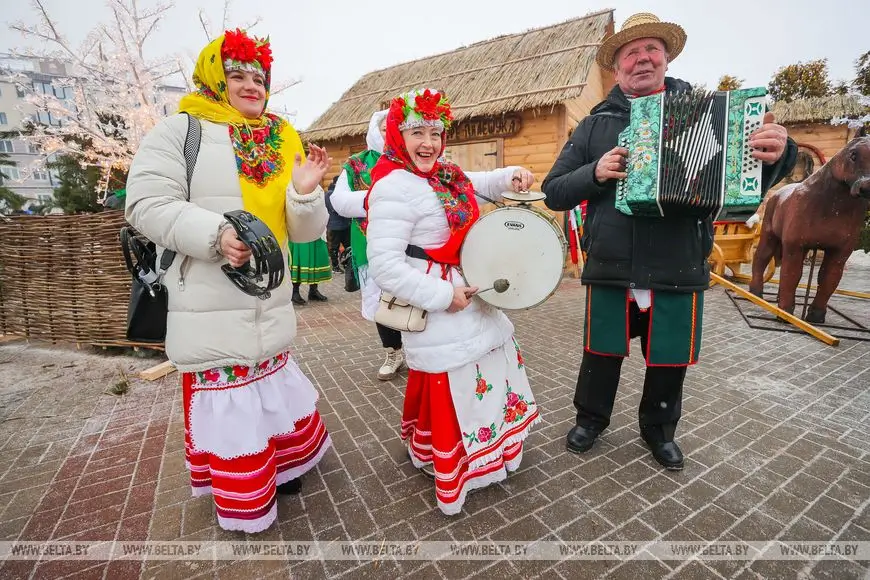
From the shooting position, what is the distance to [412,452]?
2.46m

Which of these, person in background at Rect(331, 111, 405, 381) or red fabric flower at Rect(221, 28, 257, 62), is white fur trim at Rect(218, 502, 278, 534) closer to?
person in background at Rect(331, 111, 405, 381)

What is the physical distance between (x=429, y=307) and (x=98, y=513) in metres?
2.06

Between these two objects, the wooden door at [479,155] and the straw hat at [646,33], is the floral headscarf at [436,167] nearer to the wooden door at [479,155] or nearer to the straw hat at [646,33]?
the straw hat at [646,33]

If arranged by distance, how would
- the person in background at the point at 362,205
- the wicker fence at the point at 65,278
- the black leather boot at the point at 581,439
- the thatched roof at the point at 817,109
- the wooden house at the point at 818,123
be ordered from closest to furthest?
the black leather boot at the point at 581,439 → the person in background at the point at 362,205 → the wicker fence at the point at 65,278 → the thatched roof at the point at 817,109 → the wooden house at the point at 818,123

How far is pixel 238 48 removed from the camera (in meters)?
1.73

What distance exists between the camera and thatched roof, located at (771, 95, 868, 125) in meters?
11.4

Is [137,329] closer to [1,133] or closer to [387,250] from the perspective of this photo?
[387,250]

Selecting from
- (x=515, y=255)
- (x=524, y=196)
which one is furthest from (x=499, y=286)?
(x=524, y=196)

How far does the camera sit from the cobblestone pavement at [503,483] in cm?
188

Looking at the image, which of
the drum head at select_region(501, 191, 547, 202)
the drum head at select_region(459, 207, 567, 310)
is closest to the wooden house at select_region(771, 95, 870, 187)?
the drum head at select_region(501, 191, 547, 202)

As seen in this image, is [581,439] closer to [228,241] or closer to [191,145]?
[228,241]

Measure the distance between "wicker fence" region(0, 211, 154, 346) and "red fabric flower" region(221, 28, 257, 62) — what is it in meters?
3.24

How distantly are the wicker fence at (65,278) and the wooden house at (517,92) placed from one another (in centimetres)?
524

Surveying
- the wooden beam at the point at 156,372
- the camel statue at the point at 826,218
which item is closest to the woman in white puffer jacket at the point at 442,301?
the wooden beam at the point at 156,372
